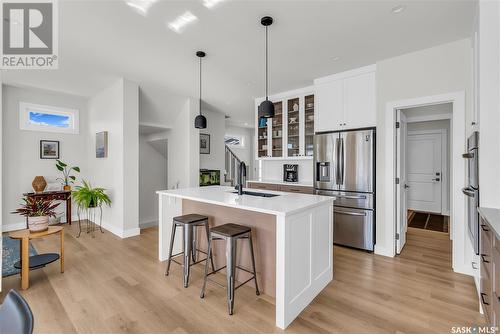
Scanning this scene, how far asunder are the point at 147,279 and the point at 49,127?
14.1 feet

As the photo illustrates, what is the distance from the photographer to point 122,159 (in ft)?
13.9

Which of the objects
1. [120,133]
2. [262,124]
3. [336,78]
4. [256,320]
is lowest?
[256,320]

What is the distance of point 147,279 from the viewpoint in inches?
107

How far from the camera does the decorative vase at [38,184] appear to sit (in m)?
4.68

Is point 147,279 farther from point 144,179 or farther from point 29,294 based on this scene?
point 144,179

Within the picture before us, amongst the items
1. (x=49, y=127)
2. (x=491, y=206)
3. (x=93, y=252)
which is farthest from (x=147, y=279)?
(x=49, y=127)

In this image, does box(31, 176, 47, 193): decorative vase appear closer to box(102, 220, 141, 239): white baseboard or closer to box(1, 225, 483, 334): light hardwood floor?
box(102, 220, 141, 239): white baseboard

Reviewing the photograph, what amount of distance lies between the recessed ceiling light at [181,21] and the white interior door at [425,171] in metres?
6.20

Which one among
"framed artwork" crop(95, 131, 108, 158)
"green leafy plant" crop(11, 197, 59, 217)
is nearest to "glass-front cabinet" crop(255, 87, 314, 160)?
"framed artwork" crop(95, 131, 108, 158)

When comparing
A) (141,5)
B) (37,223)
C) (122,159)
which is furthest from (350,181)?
(37,223)

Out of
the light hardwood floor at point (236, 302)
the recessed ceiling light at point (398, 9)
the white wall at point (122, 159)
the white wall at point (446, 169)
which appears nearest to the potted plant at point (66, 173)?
the white wall at point (122, 159)

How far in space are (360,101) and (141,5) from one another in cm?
308

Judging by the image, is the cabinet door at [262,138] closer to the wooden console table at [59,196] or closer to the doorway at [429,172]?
the doorway at [429,172]

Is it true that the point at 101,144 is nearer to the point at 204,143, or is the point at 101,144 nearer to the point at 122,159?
the point at 122,159
